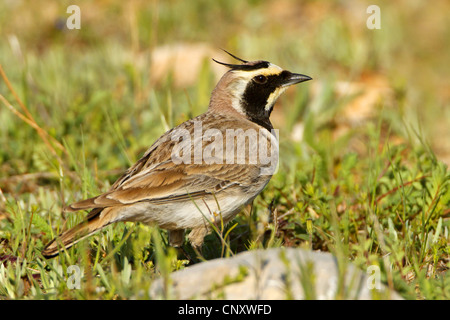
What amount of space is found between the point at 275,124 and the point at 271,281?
4115mm

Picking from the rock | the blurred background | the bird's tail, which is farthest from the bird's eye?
the rock

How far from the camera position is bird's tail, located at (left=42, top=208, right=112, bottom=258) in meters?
3.43

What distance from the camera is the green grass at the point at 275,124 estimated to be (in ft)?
11.7

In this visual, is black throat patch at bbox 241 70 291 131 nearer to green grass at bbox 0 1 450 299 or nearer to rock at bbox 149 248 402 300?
green grass at bbox 0 1 450 299

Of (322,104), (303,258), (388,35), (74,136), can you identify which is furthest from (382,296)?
(388,35)

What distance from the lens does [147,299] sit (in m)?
2.82

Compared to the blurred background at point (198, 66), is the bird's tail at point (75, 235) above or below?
below

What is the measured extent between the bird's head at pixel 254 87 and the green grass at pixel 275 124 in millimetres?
488

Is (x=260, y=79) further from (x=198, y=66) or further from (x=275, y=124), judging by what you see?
(x=198, y=66)

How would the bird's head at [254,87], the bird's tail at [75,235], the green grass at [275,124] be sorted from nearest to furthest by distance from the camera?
1. the bird's tail at [75,235]
2. the green grass at [275,124]
3. the bird's head at [254,87]

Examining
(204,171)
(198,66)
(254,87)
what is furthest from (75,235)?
(198,66)

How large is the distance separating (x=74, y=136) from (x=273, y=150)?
237cm

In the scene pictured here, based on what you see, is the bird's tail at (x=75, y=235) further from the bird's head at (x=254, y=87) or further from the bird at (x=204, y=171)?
the bird's head at (x=254, y=87)

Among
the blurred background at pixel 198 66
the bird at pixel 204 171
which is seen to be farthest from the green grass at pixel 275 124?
the bird at pixel 204 171
